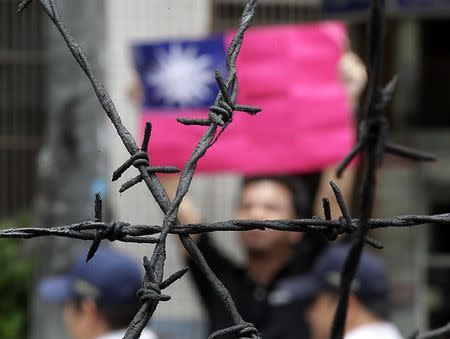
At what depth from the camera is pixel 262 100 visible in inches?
182

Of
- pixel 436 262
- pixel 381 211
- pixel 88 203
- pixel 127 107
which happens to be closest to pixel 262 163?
pixel 88 203

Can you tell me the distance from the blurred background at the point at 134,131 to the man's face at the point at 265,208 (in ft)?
2.33

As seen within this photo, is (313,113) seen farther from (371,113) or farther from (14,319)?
(371,113)

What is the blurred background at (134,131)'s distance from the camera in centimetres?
465

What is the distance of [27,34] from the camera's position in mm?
7363

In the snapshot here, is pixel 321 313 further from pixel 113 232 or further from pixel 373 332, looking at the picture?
pixel 113 232

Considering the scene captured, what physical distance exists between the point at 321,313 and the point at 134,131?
102 inches

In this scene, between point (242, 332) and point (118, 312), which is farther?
point (118, 312)

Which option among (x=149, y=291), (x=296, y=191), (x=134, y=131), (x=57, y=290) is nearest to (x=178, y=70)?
(x=296, y=191)

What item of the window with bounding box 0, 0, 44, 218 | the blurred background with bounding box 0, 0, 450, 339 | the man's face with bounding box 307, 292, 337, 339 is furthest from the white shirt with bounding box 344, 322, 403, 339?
the window with bounding box 0, 0, 44, 218

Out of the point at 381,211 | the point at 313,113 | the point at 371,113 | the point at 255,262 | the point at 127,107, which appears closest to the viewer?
the point at 371,113

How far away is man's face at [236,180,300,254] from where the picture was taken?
3.99 m

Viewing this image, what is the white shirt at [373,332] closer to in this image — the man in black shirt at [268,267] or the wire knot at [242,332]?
the man in black shirt at [268,267]

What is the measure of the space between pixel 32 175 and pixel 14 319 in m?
1.19
